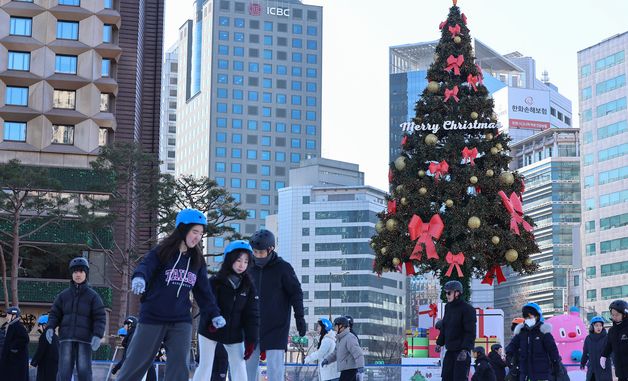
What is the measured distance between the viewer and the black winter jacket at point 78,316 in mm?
13250

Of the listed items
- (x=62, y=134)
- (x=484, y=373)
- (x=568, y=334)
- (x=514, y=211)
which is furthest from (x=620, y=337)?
(x=62, y=134)

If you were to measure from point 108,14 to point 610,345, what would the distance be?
4956 cm

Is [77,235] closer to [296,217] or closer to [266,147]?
[296,217]

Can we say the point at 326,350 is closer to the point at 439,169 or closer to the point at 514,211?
the point at 514,211

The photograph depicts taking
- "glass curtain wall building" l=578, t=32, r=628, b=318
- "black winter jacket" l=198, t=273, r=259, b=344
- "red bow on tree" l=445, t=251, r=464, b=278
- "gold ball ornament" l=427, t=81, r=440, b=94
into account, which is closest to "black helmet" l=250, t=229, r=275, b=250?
"black winter jacket" l=198, t=273, r=259, b=344

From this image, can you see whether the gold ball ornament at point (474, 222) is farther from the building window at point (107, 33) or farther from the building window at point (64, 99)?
the building window at point (107, 33)

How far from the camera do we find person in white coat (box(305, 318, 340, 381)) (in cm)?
1745

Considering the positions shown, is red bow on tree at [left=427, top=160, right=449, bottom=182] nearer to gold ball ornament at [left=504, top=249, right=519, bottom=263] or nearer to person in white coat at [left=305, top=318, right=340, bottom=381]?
gold ball ornament at [left=504, top=249, right=519, bottom=263]

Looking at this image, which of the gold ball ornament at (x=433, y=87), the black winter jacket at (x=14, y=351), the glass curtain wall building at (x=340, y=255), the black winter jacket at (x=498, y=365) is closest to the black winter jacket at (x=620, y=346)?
the black winter jacket at (x=498, y=365)

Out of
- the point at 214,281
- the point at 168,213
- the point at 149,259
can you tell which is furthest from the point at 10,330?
the point at 168,213

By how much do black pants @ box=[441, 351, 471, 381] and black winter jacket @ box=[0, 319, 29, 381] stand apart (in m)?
6.67

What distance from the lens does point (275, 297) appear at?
41.3 feet

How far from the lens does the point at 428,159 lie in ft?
93.7

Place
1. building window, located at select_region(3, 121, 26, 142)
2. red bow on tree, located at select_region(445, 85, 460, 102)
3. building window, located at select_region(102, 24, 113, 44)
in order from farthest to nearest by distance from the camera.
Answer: building window, located at select_region(102, 24, 113, 44)
building window, located at select_region(3, 121, 26, 142)
red bow on tree, located at select_region(445, 85, 460, 102)
